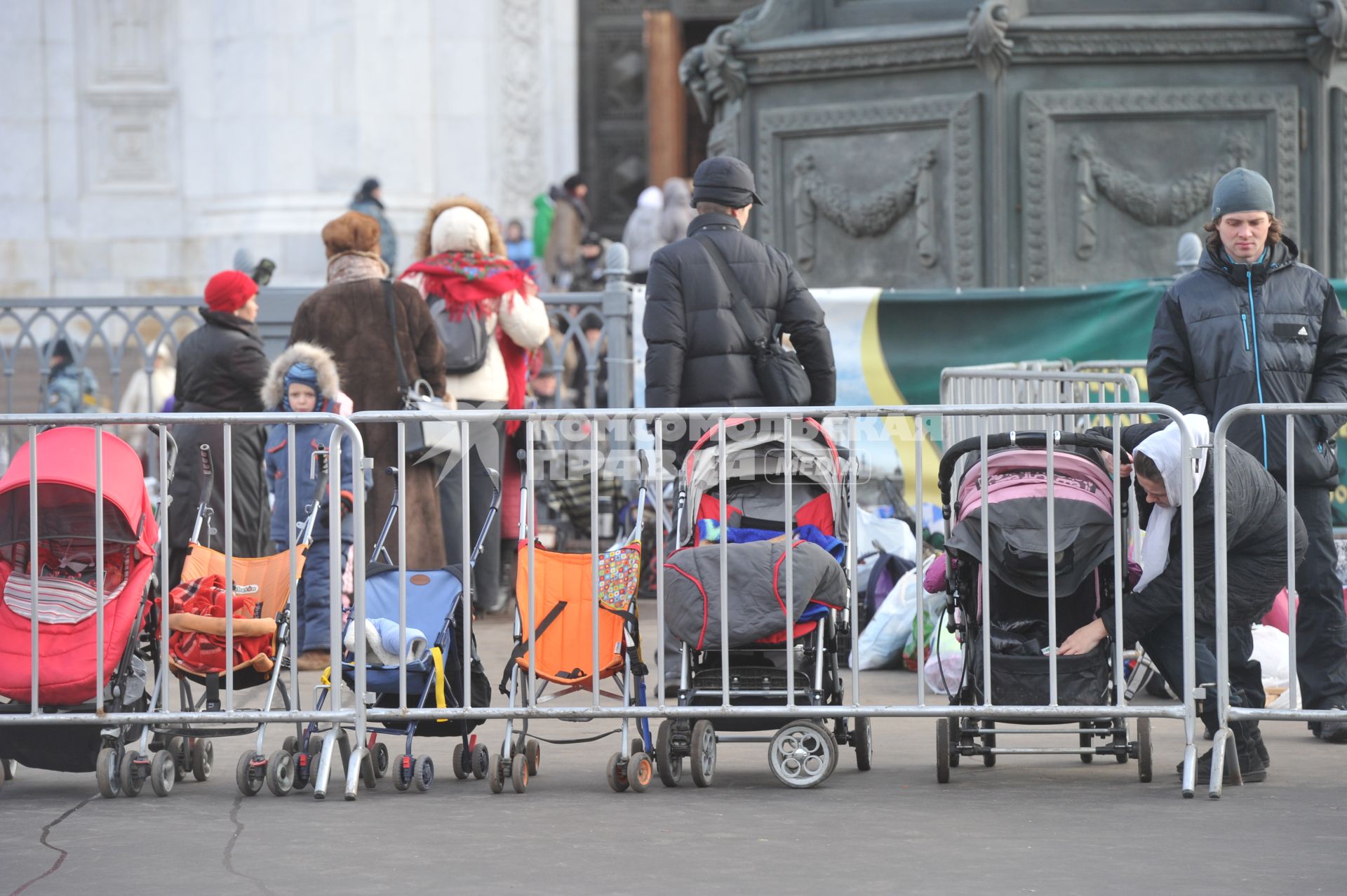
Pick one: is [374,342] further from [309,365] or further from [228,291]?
[309,365]

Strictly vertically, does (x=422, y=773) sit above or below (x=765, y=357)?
below

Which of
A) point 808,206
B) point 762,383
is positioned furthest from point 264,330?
point 762,383

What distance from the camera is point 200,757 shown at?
700 centimetres

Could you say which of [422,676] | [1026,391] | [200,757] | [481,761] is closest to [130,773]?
[200,757]

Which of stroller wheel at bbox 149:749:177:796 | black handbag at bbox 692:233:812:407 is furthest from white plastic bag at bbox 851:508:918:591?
stroller wheel at bbox 149:749:177:796

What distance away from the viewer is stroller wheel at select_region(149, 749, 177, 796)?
6.72 meters

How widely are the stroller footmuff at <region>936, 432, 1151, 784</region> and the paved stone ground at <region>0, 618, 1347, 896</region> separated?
0.22m

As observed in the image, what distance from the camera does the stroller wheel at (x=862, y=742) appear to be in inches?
274

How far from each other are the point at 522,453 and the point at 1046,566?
191 centimetres

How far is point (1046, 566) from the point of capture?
6.65 m

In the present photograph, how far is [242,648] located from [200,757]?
1.28 feet

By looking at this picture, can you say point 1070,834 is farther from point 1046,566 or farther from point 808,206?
point 808,206

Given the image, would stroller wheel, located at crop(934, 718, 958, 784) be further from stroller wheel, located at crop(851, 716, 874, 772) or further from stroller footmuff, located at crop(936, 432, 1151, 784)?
stroller wheel, located at crop(851, 716, 874, 772)

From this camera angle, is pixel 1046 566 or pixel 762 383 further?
pixel 762 383
